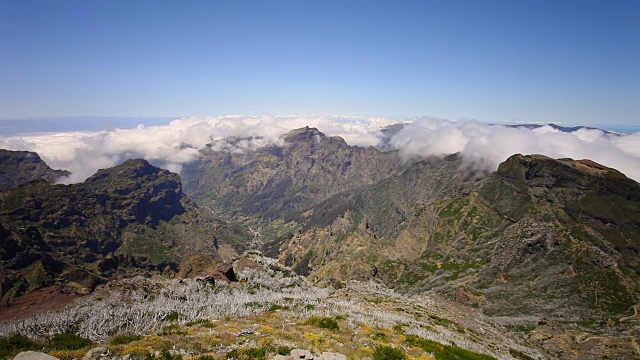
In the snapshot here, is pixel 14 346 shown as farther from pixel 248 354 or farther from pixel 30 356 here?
pixel 248 354

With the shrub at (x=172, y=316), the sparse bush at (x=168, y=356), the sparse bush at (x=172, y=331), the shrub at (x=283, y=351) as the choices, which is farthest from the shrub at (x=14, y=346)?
the shrub at (x=283, y=351)

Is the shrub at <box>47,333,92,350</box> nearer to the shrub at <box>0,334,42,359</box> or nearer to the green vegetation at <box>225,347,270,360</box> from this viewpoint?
the shrub at <box>0,334,42,359</box>

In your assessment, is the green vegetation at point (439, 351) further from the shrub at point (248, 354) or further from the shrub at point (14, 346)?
the shrub at point (14, 346)

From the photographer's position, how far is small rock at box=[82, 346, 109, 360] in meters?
20.1

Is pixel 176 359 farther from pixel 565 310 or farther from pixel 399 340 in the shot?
pixel 565 310

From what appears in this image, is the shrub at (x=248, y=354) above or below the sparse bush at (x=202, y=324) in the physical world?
above

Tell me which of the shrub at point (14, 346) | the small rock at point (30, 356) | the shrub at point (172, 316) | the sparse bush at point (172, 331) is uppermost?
the small rock at point (30, 356)

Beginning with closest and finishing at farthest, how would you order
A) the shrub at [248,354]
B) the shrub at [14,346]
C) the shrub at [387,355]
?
the shrub at [248,354] → the shrub at [14,346] → the shrub at [387,355]

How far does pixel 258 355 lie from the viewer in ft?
70.4

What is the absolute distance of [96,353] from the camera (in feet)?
67.6

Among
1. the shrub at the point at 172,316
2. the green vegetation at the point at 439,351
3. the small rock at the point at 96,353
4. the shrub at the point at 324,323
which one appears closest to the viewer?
the small rock at the point at 96,353

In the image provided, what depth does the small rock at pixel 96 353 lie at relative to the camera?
2009 cm

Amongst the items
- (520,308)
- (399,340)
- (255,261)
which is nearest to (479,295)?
(520,308)

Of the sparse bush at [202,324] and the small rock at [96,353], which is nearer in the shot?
the small rock at [96,353]
